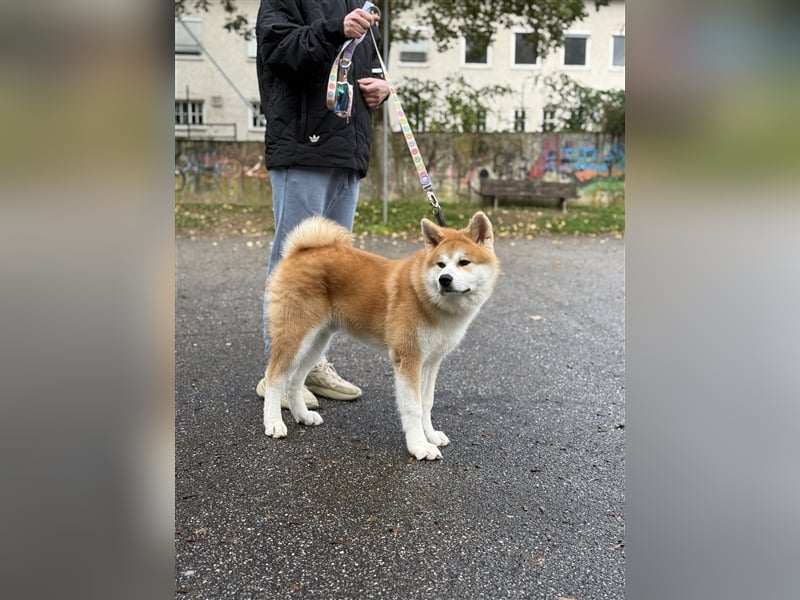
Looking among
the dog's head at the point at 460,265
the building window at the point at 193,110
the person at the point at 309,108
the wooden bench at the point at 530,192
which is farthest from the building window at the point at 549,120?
the dog's head at the point at 460,265

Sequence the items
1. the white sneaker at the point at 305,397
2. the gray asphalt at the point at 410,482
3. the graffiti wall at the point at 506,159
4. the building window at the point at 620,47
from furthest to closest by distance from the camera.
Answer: the graffiti wall at the point at 506,159, the white sneaker at the point at 305,397, the gray asphalt at the point at 410,482, the building window at the point at 620,47

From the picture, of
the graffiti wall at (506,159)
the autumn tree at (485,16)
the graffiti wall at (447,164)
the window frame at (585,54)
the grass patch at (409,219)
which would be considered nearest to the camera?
the grass patch at (409,219)

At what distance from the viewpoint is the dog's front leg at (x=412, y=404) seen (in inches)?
130

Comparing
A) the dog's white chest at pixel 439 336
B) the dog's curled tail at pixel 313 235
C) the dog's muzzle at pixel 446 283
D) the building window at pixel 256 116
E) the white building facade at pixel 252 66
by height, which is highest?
the white building facade at pixel 252 66

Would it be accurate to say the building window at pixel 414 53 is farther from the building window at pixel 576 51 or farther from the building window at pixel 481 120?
the building window at pixel 481 120

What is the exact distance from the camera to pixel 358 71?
384 centimetres

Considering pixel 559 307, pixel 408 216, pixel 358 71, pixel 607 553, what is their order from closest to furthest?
pixel 607 553
pixel 358 71
pixel 559 307
pixel 408 216

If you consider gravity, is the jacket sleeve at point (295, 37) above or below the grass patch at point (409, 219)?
above

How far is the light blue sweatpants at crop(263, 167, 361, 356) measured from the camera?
384cm

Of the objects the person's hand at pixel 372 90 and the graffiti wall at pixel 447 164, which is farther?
the graffiti wall at pixel 447 164
